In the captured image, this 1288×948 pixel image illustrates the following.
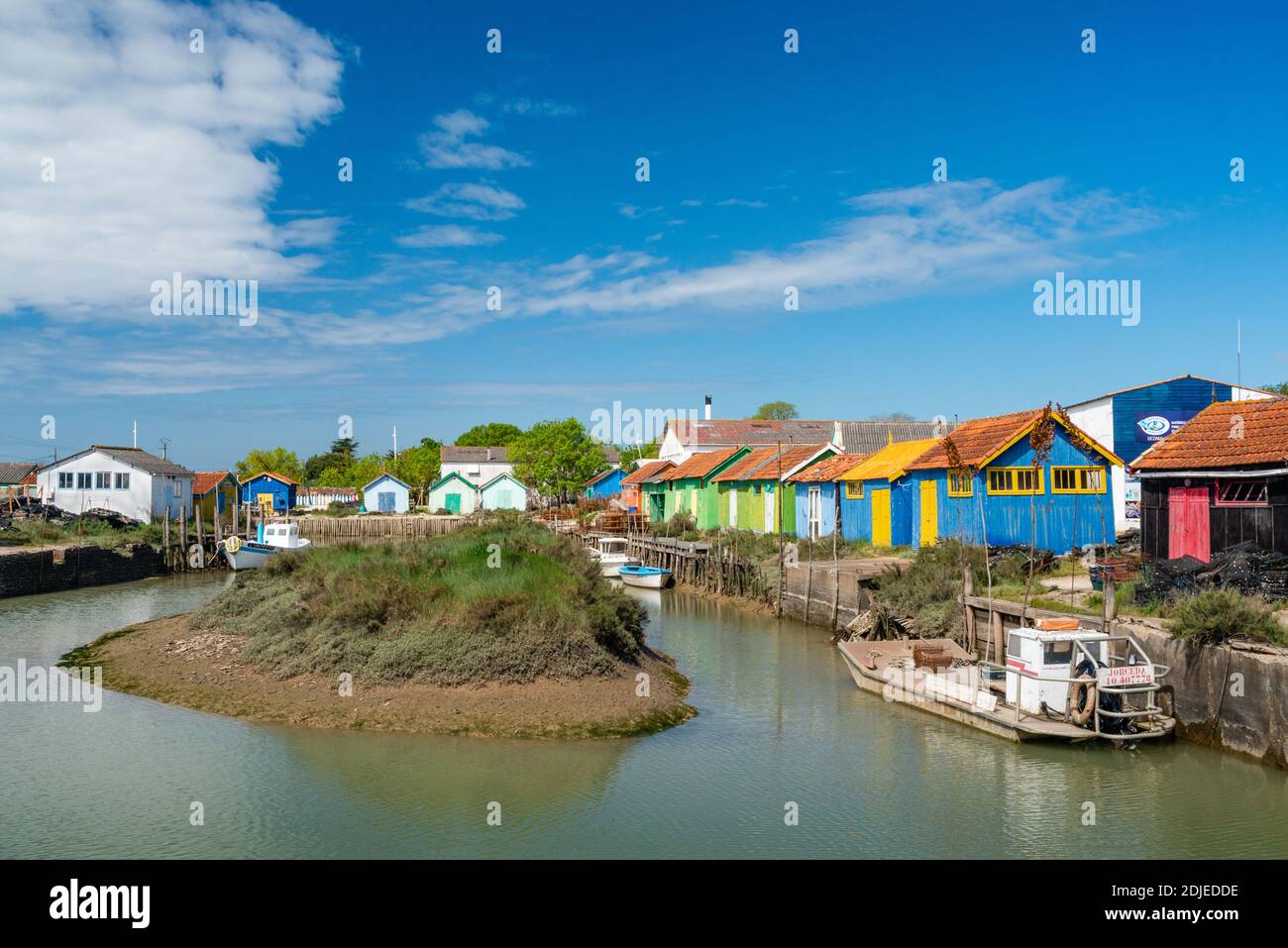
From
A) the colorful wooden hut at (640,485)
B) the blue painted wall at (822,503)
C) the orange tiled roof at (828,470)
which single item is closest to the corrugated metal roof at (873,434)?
the colorful wooden hut at (640,485)

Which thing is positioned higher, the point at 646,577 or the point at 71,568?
the point at 71,568

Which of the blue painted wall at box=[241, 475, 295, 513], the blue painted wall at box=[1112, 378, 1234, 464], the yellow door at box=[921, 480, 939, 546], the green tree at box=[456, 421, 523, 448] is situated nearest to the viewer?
the yellow door at box=[921, 480, 939, 546]

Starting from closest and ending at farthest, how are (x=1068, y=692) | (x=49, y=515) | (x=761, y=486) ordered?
(x=1068, y=692) < (x=761, y=486) < (x=49, y=515)

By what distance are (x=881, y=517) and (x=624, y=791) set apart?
77.4 feet

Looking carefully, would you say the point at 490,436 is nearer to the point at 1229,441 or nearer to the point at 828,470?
the point at 828,470

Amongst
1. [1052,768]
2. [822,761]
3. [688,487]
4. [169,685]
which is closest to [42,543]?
[169,685]

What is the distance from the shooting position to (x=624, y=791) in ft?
48.0

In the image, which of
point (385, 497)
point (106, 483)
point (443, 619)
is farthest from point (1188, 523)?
point (385, 497)

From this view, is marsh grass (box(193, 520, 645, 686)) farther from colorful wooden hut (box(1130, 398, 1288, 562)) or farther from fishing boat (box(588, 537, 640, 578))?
fishing boat (box(588, 537, 640, 578))

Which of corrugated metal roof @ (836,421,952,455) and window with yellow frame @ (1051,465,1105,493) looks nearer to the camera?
window with yellow frame @ (1051,465,1105,493)

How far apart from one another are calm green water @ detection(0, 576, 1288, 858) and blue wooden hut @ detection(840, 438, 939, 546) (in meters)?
16.1

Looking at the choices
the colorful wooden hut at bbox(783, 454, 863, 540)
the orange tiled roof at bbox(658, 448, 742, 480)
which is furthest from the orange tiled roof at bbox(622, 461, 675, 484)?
the colorful wooden hut at bbox(783, 454, 863, 540)

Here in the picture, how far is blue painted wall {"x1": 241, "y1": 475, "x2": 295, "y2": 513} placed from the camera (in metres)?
72.9
